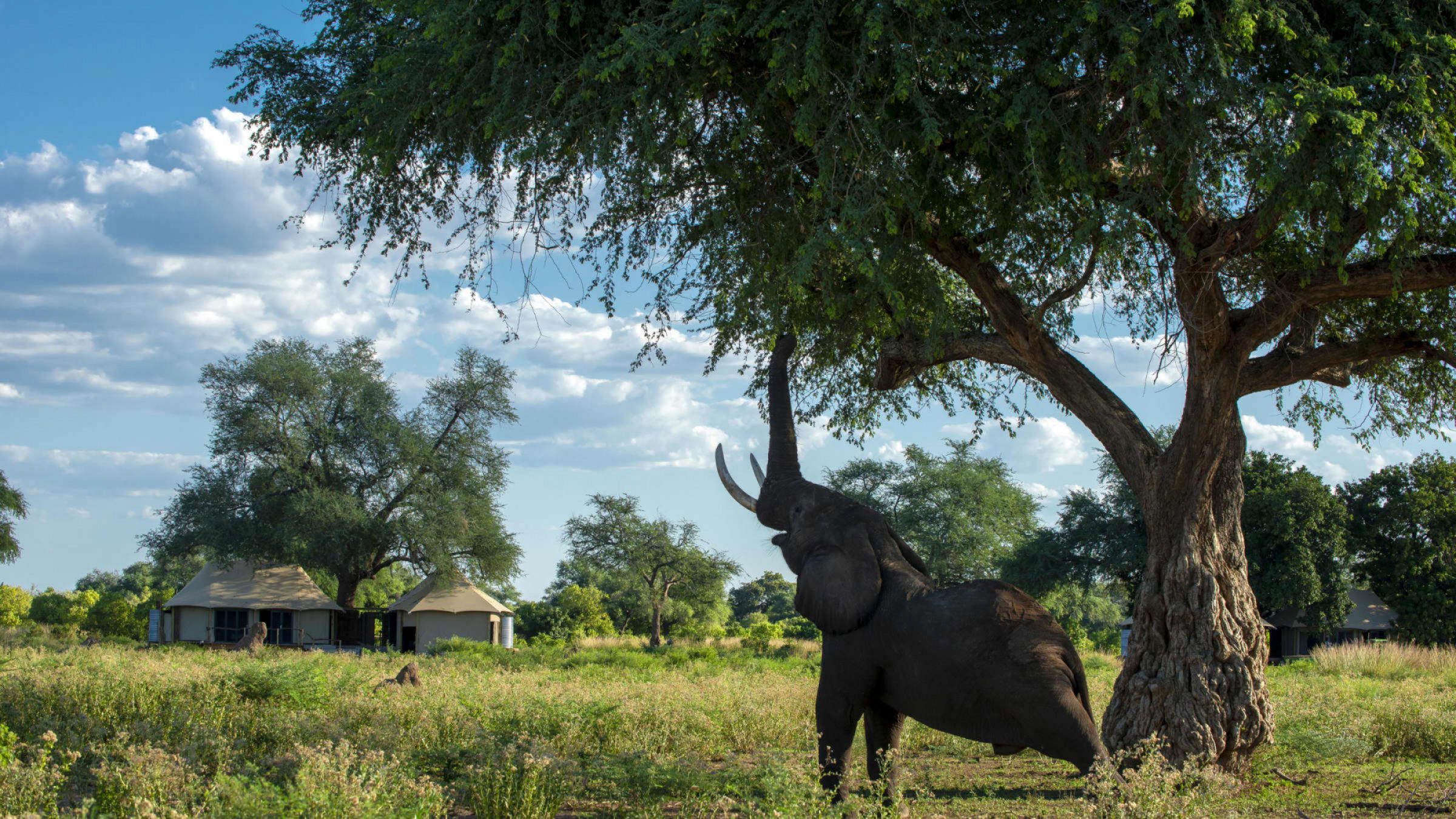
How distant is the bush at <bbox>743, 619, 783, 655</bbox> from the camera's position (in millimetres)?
34562

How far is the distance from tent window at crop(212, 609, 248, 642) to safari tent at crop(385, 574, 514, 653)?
5.83 meters

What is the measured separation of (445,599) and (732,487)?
1372 inches

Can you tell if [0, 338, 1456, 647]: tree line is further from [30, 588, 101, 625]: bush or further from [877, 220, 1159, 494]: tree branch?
[877, 220, 1159, 494]: tree branch

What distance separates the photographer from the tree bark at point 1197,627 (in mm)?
10031

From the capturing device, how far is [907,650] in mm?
7617

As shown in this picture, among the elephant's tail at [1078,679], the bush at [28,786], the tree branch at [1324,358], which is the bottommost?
the bush at [28,786]

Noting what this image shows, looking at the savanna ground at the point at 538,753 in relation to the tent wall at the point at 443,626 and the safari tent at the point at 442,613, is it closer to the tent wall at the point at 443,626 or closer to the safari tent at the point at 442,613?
the safari tent at the point at 442,613

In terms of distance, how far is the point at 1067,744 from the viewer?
684cm

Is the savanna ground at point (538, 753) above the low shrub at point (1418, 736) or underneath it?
above

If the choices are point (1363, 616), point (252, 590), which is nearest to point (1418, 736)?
point (1363, 616)

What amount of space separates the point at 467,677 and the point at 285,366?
98.6 feet

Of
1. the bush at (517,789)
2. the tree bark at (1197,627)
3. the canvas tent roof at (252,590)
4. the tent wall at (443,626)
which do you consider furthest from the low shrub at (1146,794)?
the canvas tent roof at (252,590)

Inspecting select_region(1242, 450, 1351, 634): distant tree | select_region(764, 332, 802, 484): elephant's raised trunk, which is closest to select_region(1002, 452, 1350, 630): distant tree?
select_region(1242, 450, 1351, 634): distant tree

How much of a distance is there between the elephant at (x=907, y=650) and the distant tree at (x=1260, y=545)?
2856 centimetres
